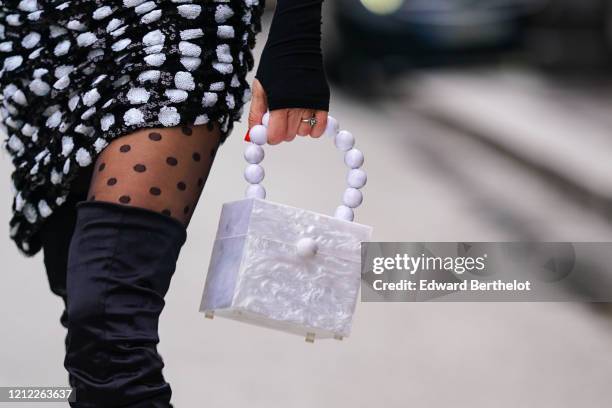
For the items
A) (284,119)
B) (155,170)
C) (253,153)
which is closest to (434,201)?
(253,153)

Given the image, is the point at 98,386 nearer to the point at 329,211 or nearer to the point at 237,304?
the point at 237,304

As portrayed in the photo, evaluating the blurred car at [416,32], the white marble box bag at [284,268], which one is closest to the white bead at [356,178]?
the white marble box bag at [284,268]

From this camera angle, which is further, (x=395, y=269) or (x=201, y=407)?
(x=201, y=407)

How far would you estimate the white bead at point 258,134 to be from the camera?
5.34ft

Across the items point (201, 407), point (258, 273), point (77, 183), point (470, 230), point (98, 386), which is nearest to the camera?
point (98, 386)

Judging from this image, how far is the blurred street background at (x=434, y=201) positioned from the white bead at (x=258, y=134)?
Answer: 139 centimetres

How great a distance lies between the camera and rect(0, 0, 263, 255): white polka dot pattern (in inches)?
61.4

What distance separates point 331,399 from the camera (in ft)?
9.75

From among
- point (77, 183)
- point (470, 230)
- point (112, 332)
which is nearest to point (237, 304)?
point (112, 332)

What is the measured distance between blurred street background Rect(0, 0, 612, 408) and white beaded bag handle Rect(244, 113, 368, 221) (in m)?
1.27

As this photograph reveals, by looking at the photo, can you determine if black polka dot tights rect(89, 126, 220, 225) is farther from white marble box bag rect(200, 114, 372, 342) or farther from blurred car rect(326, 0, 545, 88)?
blurred car rect(326, 0, 545, 88)

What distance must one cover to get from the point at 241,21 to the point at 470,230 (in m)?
2.84

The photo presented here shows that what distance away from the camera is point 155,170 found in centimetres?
152

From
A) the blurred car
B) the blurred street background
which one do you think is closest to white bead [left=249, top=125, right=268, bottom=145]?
the blurred street background
